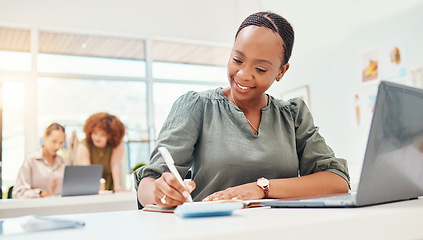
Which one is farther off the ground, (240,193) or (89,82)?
(89,82)

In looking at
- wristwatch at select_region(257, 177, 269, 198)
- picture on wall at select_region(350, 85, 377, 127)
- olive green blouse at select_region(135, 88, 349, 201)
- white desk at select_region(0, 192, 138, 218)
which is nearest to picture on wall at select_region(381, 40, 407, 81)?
picture on wall at select_region(350, 85, 377, 127)

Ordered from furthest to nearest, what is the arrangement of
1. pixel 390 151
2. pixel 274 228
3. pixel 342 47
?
pixel 342 47 → pixel 390 151 → pixel 274 228

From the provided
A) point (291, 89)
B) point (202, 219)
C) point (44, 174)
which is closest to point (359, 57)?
point (291, 89)

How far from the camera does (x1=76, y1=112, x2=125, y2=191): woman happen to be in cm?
411

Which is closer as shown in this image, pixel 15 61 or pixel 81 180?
pixel 81 180

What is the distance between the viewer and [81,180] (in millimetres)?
2930

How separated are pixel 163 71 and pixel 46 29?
183cm

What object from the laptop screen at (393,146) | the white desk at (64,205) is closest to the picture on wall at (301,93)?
the white desk at (64,205)

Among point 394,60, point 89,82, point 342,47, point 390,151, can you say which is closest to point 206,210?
point 390,151

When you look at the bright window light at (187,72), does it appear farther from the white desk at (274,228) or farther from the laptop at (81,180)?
the white desk at (274,228)

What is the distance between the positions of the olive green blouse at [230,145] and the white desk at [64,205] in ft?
5.66

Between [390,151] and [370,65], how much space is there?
4329 mm

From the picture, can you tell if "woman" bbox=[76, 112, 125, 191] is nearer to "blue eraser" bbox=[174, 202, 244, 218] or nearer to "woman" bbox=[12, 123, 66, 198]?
"woman" bbox=[12, 123, 66, 198]

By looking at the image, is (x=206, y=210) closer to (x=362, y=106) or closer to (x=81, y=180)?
(x=81, y=180)
